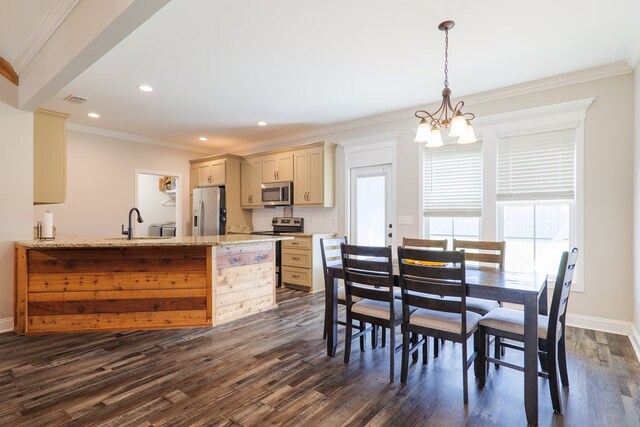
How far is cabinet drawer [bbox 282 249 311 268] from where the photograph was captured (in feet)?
16.8

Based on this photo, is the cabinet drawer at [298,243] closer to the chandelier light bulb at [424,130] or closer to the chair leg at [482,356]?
the chandelier light bulb at [424,130]

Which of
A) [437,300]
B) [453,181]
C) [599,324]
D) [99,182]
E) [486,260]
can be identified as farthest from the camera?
[99,182]

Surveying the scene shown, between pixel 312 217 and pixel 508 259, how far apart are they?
3067mm

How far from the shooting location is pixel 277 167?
5.99 meters

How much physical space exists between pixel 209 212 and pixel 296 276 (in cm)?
231

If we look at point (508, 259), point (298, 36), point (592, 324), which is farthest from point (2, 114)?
point (592, 324)

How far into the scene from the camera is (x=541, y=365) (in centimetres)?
228

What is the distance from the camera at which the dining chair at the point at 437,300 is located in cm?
207

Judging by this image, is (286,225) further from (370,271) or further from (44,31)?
(44,31)

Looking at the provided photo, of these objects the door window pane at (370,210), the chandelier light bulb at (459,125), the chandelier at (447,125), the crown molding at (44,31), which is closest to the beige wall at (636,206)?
the chandelier at (447,125)

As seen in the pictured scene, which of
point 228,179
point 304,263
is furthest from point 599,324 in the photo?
point 228,179

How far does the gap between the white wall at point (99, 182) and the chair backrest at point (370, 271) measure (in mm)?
4786

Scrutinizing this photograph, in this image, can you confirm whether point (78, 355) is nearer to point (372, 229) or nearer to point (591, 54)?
point (372, 229)

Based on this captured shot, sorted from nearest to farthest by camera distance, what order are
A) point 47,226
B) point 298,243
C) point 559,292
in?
point 559,292, point 47,226, point 298,243
